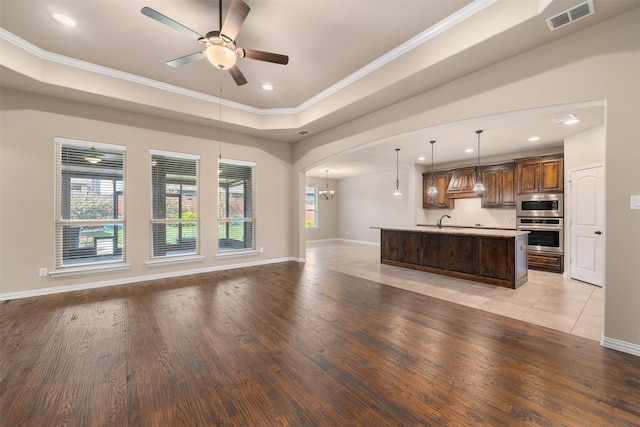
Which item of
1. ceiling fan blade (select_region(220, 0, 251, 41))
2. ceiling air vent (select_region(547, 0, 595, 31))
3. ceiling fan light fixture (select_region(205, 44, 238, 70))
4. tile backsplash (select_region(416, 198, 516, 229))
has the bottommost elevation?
tile backsplash (select_region(416, 198, 516, 229))

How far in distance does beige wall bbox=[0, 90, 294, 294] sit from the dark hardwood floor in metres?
0.91

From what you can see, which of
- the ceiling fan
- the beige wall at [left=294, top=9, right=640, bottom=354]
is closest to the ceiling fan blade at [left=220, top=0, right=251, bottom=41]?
the ceiling fan

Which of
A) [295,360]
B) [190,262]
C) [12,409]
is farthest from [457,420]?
[190,262]

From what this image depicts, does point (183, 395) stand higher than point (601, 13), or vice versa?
point (601, 13)

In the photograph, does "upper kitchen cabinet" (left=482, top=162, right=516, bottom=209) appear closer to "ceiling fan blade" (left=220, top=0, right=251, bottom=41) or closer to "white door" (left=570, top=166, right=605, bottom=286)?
"white door" (left=570, top=166, right=605, bottom=286)

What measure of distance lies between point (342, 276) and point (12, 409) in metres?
4.38

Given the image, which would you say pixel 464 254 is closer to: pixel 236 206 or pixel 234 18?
pixel 236 206

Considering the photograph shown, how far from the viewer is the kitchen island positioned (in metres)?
4.56

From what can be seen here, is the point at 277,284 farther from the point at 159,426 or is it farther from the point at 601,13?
the point at 601,13

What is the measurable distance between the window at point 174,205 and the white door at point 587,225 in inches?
301

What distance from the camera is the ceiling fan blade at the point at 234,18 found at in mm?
2246

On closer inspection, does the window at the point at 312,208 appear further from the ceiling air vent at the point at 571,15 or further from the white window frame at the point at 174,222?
the ceiling air vent at the point at 571,15

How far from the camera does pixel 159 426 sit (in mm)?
1573

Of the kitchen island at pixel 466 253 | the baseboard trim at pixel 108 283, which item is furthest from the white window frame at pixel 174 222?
the kitchen island at pixel 466 253
